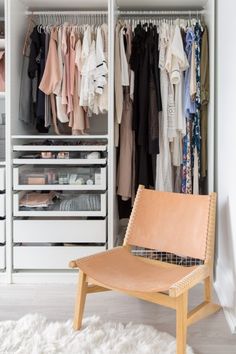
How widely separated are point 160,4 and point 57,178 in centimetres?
145

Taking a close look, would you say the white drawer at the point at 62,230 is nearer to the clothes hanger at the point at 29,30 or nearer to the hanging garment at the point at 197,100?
the hanging garment at the point at 197,100

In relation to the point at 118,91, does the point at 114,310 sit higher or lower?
lower

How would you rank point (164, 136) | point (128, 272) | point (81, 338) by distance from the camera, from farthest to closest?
point (164, 136)
point (128, 272)
point (81, 338)

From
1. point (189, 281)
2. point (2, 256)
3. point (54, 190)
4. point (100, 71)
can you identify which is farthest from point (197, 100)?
point (2, 256)

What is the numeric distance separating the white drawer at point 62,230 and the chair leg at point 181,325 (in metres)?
1.02

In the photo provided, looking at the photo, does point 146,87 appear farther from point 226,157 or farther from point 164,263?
point 164,263

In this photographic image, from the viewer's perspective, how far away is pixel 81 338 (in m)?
2.00

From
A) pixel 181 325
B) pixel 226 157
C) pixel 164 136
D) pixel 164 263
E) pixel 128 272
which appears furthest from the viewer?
pixel 164 136

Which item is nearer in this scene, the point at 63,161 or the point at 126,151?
the point at 63,161

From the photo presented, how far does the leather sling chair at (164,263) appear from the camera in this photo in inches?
75.9

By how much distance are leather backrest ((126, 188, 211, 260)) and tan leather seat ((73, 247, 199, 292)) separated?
0.13 m

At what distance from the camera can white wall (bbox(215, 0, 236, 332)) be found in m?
2.30

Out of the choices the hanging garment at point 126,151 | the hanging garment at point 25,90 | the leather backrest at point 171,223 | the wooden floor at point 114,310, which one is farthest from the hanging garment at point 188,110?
the hanging garment at point 25,90

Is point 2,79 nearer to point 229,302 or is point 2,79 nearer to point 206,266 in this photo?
point 206,266
